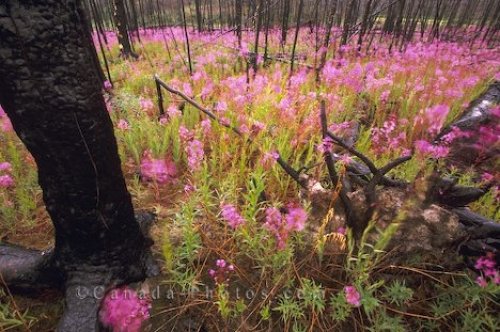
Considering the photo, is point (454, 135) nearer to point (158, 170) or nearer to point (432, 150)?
point (432, 150)

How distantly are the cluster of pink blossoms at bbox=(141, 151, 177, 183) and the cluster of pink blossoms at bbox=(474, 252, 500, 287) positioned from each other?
2612mm

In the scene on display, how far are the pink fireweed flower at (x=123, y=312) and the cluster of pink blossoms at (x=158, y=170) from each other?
114cm

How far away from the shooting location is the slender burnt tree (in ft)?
4.46

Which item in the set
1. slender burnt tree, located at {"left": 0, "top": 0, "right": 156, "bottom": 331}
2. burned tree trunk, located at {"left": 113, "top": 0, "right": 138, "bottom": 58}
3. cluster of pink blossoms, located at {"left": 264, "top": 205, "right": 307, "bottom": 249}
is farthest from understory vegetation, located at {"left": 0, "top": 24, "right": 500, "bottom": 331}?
burned tree trunk, located at {"left": 113, "top": 0, "right": 138, "bottom": 58}

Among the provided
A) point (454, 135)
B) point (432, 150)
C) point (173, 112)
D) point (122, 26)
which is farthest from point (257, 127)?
point (122, 26)

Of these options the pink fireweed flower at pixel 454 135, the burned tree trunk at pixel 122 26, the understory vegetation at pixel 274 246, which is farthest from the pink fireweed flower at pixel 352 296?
the burned tree trunk at pixel 122 26

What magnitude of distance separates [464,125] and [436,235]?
2426 mm

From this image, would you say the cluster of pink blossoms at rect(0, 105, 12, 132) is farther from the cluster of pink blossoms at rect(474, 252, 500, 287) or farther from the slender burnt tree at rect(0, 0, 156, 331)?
the cluster of pink blossoms at rect(474, 252, 500, 287)

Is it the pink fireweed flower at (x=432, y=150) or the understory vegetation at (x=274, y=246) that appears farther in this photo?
the pink fireweed flower at (x=432, y=150)

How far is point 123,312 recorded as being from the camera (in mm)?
1913

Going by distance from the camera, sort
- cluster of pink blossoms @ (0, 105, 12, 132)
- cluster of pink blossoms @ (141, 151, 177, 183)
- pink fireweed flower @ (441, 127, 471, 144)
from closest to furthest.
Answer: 1. cluster of pink blossoms @ (141, 151, 177, 183)
2. pink fireweed flower @ (441, 127, 471, 144)
3. cluster of pink blossoms @ (0, 105, 12, 132)

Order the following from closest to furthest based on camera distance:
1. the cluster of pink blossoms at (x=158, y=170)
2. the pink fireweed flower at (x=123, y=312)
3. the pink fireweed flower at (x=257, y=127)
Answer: the pink fireweed flower at (x=123, y=312) < the cluster of pink blossoms at (x=158, y=170) < the pink fireweed flower at (x=257, y=127)

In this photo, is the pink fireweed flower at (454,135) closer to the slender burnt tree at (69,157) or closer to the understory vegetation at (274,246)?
the understory vegetation at (274,246)

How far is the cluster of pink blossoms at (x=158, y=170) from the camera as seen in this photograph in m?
2.79
